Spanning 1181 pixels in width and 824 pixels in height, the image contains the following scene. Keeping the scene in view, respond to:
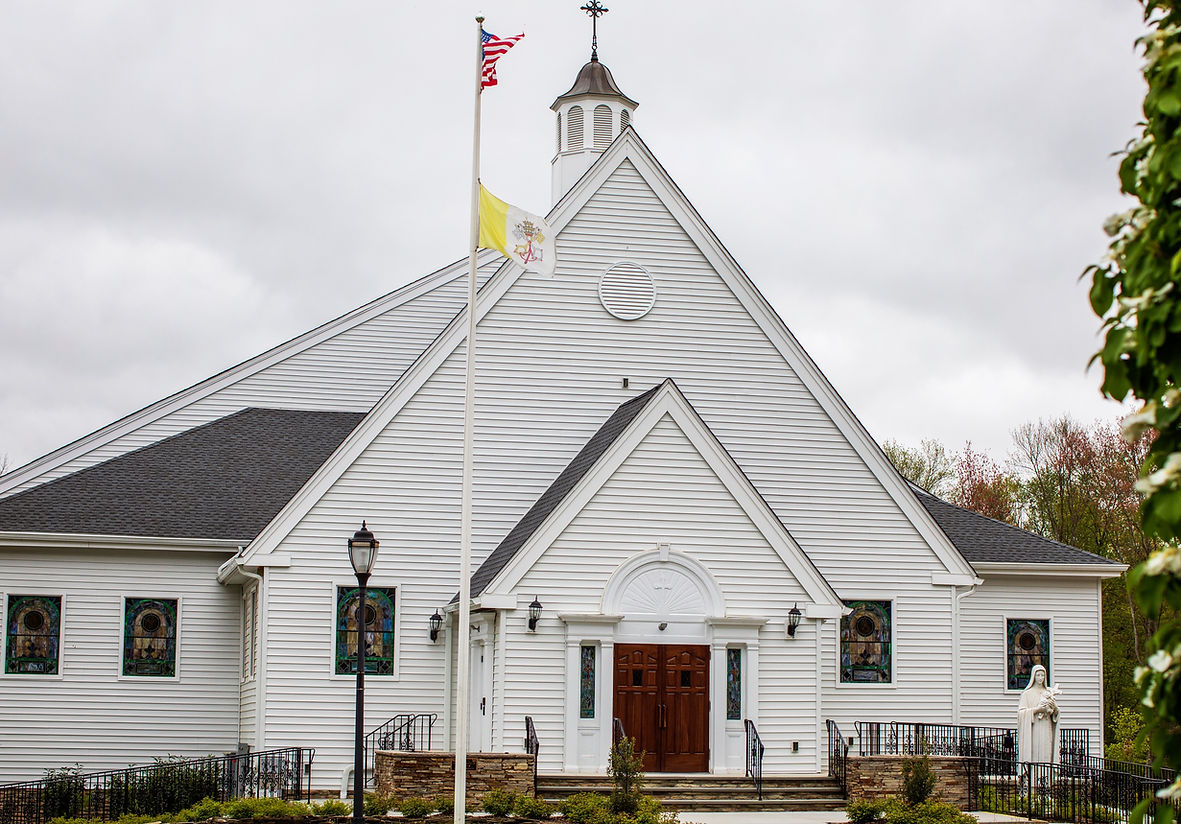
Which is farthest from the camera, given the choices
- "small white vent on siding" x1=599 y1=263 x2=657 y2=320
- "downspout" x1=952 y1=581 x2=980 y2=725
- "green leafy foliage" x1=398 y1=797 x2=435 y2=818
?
"small white vent on siding" x1=599 y1=263 x2=657 y2=320

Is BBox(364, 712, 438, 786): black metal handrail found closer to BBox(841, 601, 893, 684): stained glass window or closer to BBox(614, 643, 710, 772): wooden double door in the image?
BBox(614, 643, 710, 772): wooden double door

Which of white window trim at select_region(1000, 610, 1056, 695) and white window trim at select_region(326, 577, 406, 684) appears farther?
white window trim at select_region(1000, 610, 1056, 695)

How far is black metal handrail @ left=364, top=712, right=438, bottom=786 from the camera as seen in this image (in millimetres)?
24344

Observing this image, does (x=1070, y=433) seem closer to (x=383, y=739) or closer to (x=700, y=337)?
(x=700, y=337)

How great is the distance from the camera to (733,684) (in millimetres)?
23266

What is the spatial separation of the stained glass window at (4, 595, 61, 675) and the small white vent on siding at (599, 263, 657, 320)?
11756 millimetres

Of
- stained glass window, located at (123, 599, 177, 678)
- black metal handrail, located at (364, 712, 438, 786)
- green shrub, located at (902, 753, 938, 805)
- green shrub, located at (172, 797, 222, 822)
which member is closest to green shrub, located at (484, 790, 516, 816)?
green shrub, located at (172, 797, 222, 822)

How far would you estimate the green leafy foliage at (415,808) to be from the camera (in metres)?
19.1

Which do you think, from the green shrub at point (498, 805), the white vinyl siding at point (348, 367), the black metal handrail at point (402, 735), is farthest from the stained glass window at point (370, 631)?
the white vinyl siding at point (348, 367)

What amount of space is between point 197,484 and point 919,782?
15463 millimetres

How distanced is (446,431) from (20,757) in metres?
9.79

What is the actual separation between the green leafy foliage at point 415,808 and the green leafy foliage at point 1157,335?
1487 centimetres

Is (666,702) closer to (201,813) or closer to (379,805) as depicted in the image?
(379,805)

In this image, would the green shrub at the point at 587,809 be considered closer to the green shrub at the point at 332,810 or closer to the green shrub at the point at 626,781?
the green shrub at the point at 626,781
